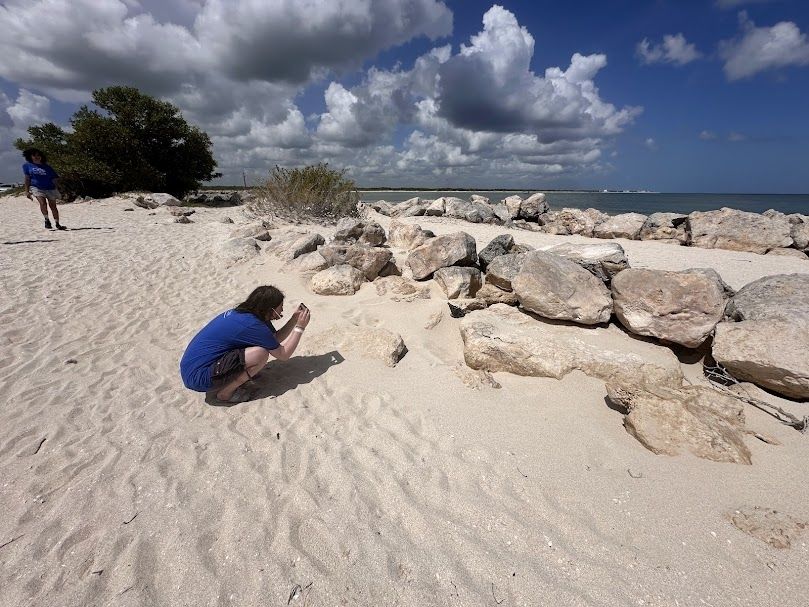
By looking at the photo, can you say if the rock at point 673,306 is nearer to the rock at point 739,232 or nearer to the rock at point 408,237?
the rock at point 408,237

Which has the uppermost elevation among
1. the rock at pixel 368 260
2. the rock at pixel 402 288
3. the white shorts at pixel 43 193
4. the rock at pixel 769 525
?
the white shorts at pixel 43 193

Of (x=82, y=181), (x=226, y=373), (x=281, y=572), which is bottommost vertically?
(x=281, y=572)

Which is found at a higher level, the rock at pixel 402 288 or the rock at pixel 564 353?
the rock at pixel 402 288

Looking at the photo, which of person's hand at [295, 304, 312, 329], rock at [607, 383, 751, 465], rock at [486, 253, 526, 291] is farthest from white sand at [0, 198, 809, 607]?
rock at [486, 253, 526, 291]

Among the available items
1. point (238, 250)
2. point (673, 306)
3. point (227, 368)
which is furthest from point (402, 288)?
point (238, 250)

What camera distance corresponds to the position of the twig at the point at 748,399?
9.02 feet

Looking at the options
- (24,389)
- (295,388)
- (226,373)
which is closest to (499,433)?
(295,388)

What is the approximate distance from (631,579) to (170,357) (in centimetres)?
464

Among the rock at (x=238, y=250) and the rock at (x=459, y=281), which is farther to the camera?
the rock at (x=238, y=250)

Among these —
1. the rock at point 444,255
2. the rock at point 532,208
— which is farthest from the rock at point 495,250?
the rock at point 532,208

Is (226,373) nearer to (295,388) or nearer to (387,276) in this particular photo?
(295,388)

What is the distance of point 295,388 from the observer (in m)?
3.54

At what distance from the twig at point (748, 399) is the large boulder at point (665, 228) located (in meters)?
9.08

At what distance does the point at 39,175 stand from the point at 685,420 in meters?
13.4
